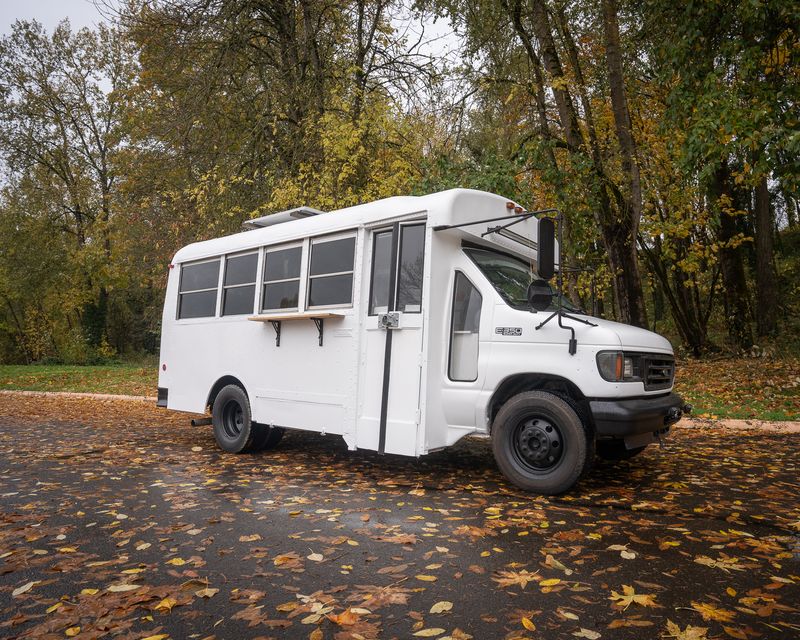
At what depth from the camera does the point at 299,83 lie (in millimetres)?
16156

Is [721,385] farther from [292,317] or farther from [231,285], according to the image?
[231,285]

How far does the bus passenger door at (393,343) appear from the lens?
6.13 m

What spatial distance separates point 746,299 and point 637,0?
9.52 meters

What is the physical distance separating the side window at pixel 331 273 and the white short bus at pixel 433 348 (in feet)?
0.06

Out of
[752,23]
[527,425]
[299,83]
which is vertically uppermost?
[299,83]

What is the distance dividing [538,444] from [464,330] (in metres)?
1.35

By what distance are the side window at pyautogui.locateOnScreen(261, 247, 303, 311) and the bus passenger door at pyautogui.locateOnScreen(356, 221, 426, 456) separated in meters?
1.26

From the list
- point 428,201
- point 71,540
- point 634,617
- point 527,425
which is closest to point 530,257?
point 428,201

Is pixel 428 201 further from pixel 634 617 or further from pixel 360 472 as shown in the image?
pixel 634 617

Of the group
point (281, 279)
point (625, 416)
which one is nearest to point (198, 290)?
point (281, 279)

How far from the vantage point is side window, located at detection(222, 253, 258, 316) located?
323 inches

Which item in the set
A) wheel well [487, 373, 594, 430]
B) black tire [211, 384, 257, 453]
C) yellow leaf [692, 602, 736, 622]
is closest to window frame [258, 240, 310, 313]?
black tire [211, 384, 257, 453]

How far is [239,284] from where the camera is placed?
27.6 feet

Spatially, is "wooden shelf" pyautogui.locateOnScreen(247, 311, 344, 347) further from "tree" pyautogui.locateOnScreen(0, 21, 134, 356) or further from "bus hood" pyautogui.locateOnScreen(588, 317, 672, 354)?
"tree" pyautogui.locateOnScreen(0, 21, 134, 356)
